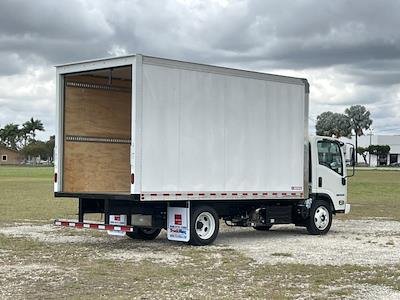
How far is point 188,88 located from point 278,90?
2788 millimetres

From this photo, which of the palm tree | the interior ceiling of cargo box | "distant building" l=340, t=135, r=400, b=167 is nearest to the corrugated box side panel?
the interior ceiling of cargo box

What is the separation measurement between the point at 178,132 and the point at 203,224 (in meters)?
2.12

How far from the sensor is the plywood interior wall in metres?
15.9

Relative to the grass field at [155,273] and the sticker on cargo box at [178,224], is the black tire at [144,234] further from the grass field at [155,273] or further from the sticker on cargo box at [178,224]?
the sticker on cargo box at [178,224]

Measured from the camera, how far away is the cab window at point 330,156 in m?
18.3

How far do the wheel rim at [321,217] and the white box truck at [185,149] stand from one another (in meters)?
0.03

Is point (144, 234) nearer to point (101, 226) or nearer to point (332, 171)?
point (101, 226)

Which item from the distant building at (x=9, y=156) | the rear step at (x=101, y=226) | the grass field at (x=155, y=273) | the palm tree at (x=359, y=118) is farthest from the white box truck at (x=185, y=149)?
the distant building at (x=9, y=156)

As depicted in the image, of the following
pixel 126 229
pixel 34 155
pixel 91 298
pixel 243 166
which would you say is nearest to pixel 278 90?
pixel 243 166

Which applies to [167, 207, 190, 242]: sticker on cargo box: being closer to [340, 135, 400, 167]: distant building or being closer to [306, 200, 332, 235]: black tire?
[306, 200, 332, 235]: black tire

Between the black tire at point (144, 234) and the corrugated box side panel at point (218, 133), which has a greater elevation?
the corrugated box side panel at point (218, 133)

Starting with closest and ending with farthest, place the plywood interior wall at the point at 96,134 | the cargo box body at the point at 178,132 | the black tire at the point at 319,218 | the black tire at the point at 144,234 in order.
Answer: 1. the cargo box body at the point at 178,132
2. the plywood interior wall at the point at 96,134
3. the black tire at the point at 144,234
4. the black tire at the point at 319,218

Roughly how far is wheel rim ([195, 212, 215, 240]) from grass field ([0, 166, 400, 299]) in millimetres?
421

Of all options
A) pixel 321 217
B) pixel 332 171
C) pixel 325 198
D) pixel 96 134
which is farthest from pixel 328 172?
pixel 96 134
